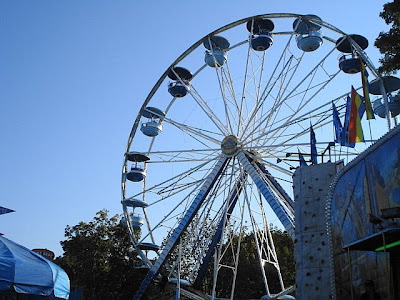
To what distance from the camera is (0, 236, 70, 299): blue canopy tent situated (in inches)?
357

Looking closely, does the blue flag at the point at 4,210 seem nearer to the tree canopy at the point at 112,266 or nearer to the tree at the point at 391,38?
the tree at the point at 391,38

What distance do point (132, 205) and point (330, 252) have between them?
16.5 m

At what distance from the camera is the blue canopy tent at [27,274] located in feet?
29.7

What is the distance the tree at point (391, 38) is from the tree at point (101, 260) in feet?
65.0

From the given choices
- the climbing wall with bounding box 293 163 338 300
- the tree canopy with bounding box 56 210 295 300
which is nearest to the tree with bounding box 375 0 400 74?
the climbing wall with bounding box 293 163 338 300

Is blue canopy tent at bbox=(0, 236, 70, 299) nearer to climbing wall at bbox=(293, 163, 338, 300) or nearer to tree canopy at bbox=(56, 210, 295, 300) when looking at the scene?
climbing wall at bbox=(293, 163, 338, 300)

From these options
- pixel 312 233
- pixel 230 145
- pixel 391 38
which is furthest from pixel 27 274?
pixel 230 145

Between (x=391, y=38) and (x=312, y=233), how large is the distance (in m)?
7.57

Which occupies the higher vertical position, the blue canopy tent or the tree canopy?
the tree canopy

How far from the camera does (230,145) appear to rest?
22891 millimetres

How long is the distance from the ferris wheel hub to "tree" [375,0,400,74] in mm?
8239

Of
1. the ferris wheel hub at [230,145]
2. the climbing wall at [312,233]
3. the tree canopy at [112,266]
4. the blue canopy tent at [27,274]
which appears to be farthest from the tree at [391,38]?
the tree canopy at [112,266]

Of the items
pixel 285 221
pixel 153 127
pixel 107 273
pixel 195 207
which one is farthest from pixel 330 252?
pixel 107 273

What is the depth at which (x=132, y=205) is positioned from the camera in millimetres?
25516
